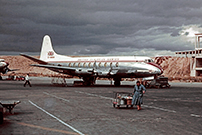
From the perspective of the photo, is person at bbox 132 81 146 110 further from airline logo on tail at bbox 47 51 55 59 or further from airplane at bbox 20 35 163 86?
airline logo on tail at bbox 47 51 55 59

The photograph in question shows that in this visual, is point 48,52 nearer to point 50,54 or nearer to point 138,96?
point 50,54

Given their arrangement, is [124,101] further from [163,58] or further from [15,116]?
[163,58]

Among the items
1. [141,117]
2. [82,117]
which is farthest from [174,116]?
[82,117]

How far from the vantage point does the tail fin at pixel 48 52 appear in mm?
50816

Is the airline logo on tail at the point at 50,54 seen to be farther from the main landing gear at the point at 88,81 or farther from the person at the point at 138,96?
the person at the point at 138,96

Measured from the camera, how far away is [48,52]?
2067 inches

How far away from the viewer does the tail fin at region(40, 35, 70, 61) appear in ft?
167

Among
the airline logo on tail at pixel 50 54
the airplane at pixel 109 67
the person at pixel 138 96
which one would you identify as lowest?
the person at pixel 138 96

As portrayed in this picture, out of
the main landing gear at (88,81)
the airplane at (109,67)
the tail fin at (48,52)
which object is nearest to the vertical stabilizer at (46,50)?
the tail fin at (48,52)

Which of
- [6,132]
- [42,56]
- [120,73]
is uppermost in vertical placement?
[42,56]

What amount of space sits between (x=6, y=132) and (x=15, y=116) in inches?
158

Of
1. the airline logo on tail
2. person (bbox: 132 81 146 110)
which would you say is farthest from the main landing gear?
person (bbox: 132 81 146 110)

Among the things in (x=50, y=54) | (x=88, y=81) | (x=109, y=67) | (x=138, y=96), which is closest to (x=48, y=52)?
(x=50, y=54)

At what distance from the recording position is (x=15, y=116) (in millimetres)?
14062
